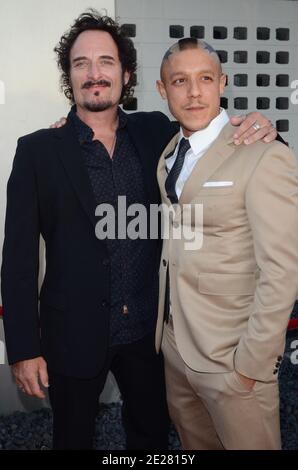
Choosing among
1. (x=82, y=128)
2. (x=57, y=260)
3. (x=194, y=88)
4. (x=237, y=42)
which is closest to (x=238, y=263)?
(x=194, y=88)

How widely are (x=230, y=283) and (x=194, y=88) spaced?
82cm

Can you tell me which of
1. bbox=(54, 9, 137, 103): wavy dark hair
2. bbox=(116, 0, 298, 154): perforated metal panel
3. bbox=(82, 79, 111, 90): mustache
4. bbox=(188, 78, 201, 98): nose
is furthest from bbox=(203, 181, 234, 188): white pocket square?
bbox=(116, 0, 298, 154): perforated metal panel

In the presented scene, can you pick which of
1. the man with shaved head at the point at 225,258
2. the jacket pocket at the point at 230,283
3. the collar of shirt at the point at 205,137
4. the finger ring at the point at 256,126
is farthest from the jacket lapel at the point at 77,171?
the finger ring at the point at 256,126

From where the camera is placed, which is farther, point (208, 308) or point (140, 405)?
point (140, 405)

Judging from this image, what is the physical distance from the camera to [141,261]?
2.45 metres

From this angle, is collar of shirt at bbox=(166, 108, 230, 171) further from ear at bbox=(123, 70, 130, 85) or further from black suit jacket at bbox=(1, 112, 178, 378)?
ear at bbox=(123, 70, 130, 85)

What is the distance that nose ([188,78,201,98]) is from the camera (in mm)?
2141

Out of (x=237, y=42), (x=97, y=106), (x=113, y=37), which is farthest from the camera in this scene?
(x=237, y=42)

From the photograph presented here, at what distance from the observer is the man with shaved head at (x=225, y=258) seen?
1925 millimetres

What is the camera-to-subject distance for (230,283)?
2.07 meters

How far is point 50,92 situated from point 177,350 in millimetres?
2437

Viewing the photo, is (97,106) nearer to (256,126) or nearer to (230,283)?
(256,126)
